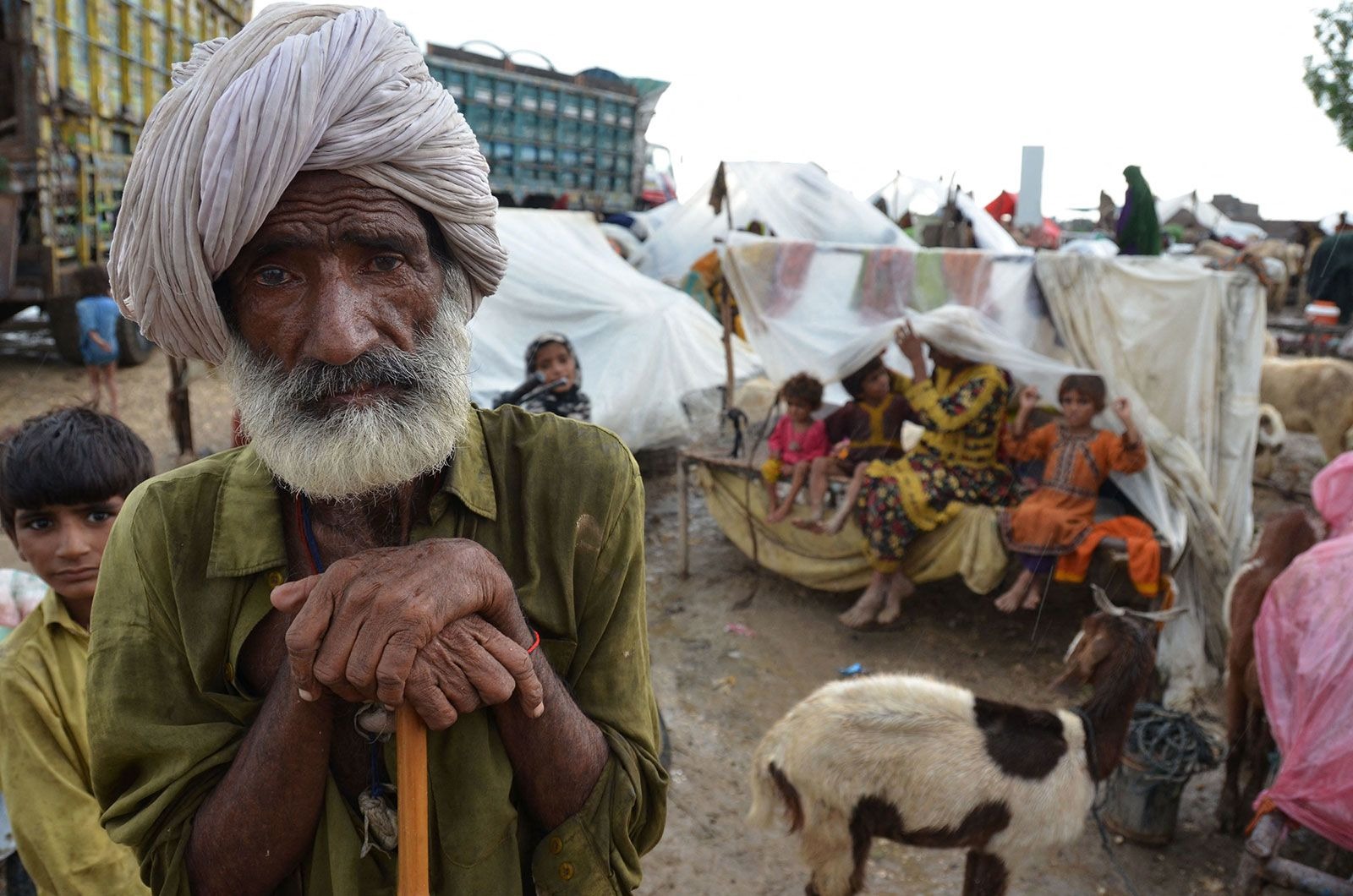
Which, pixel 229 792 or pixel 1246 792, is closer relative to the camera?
pixel 229 792

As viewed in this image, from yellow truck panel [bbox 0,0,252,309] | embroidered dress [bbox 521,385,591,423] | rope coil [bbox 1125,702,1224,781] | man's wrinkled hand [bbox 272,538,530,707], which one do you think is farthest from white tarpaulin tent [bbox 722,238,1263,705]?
yellow truck panel [bbox 0,0,252,309]

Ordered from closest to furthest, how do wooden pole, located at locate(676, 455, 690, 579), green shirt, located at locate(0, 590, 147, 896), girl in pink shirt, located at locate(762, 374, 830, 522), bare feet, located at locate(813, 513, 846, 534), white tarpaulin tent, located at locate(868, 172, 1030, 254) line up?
green shirt, located at locate(0, 590, 147, 896) → bare feet, located at locate(813, 513, 846, 534) → girl in pink shirt, located at locate(762, 374, 830, 522) → wooden pole, located at locate(676, 455, 690, 579) → white tarpaulin tent, located at locate(868, 172, 1030, 254)

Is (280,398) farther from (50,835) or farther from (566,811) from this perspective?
(50,835)

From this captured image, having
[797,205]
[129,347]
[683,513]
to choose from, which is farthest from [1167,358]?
[129,347]

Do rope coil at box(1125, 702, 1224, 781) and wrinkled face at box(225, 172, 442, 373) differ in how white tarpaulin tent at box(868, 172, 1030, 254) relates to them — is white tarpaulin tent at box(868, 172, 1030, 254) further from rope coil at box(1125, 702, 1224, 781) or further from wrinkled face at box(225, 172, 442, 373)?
wrinkled face at box(225, 172, 442, 373)

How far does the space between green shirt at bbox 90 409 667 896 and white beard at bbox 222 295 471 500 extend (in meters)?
0.08

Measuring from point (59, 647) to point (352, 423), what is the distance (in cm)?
142

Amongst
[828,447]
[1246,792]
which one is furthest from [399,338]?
[828,447]

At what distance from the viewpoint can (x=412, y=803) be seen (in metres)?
1.02

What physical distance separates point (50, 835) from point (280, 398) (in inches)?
52.2

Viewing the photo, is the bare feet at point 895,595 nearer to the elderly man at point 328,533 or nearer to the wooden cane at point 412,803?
the elderly man at point 328,533

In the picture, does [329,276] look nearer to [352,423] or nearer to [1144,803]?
[352,423]

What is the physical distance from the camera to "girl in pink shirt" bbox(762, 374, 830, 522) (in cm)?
657

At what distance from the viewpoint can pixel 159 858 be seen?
3.72 feet
